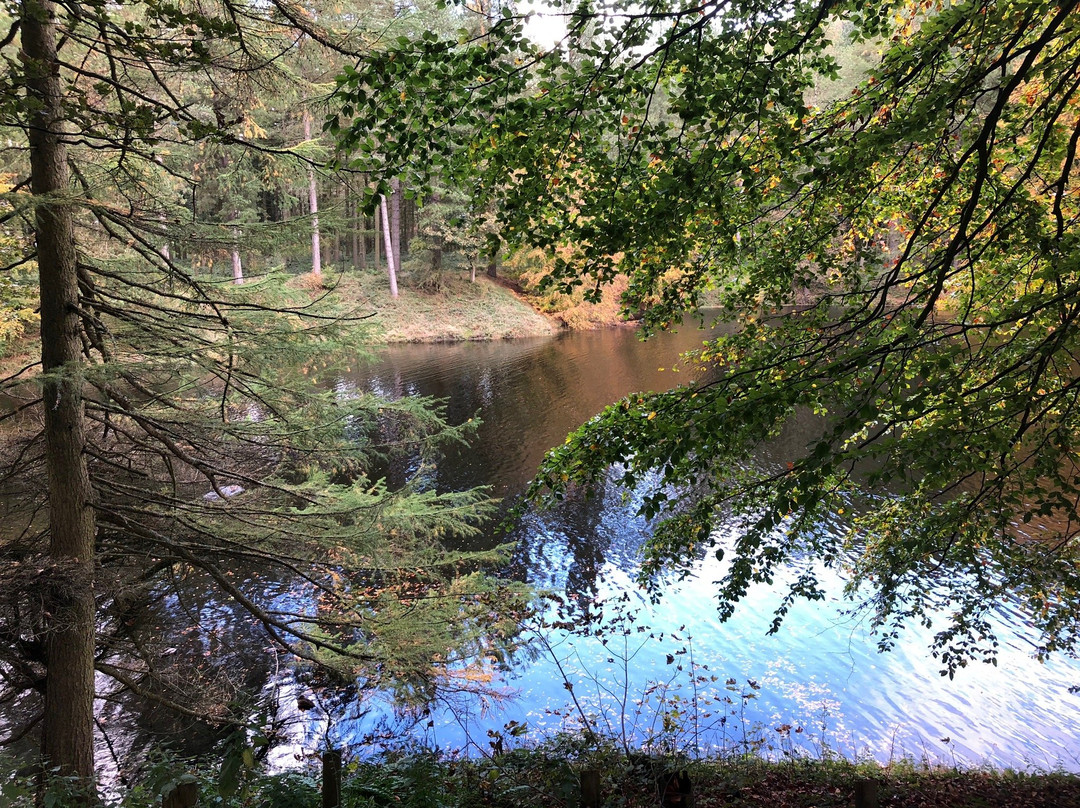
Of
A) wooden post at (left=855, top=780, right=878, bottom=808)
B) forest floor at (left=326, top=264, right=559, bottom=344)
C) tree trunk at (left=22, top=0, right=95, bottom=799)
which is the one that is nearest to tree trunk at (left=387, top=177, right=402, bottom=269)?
forest floor at (left=326, top=264, right=559, bottom=344)

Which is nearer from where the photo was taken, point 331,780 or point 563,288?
point 331,780

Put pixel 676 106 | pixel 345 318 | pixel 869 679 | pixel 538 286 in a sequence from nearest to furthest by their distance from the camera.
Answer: pixel 676 106 < pixel 538 286 < pixel 345 318 < pixel 869 679

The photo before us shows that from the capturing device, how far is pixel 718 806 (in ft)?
14.3

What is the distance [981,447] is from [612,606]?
6.73 metres

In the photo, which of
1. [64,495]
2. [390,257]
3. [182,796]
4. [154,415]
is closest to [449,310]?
[390,257]

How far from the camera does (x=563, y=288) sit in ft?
13.2

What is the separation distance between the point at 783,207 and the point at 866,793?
3878 mm

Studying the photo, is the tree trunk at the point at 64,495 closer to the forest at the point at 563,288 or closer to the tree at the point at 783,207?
the forest at the point at 563,288

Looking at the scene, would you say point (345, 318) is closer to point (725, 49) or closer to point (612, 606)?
point (725, 49)

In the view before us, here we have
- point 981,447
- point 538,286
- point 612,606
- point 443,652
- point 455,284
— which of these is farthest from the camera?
point 455,284

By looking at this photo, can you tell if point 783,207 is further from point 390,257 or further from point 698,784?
point 390,257

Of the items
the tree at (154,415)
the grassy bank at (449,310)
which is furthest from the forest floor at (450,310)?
the tree at (154,415)

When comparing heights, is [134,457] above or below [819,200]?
below

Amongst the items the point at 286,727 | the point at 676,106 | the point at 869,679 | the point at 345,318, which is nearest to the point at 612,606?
the point at 869,679
